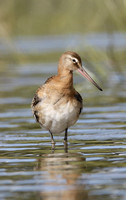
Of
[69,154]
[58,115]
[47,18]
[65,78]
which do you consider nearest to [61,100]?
[58,115]

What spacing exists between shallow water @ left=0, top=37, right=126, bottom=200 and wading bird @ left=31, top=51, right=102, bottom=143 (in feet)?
0.95

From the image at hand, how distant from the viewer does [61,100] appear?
9.40 m

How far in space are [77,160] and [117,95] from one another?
5.43m

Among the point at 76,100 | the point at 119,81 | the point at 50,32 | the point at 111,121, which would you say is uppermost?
the point at 76,100

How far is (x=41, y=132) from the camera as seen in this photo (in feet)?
34.6

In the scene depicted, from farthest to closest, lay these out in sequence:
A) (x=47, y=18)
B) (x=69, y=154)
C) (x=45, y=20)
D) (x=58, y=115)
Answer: (x=45, y=20) < (x=47, y=18) < (x=58, y=115) < (x=69, y=154)

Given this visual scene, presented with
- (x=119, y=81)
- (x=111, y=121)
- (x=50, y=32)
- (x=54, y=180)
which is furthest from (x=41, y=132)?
(x=50, y=32)

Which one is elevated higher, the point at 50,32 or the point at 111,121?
the point at 111,121

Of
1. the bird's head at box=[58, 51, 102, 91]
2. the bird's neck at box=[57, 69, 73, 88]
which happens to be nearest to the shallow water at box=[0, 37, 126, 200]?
the bird's neck at box=[57, 69, 73, 88]

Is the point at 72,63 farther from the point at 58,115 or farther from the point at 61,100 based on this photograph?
the point at 58,115

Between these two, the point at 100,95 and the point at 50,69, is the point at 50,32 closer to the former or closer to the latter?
the point at 50,69

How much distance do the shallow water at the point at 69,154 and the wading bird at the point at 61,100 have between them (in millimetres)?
288

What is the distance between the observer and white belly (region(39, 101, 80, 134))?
30.7 feet

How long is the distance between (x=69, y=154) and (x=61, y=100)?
3.01ft
